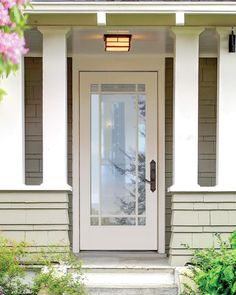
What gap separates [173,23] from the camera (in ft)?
18.0

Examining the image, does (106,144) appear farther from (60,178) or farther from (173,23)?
(173,23)

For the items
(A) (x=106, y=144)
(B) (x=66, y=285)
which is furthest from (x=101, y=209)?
(B) (x=66, y=285)

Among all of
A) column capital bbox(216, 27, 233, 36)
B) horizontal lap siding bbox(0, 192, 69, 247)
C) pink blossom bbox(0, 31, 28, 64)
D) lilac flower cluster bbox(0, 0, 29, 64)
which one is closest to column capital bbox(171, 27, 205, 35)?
column capital bbox(216, 27, 233, 36)

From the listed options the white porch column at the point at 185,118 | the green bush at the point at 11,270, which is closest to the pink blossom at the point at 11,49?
the green bush at the point at 11,270

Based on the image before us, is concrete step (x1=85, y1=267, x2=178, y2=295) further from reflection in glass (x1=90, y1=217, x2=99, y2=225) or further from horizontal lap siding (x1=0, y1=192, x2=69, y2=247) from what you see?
reflection in glass (x1=90, y1=217, x2=99, y2=225)

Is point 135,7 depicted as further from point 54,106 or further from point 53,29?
point 54,106

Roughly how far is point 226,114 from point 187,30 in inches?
37.3

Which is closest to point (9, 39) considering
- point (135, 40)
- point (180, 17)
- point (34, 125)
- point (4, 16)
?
point (4, 16)

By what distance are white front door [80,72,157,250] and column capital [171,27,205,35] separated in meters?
1.12

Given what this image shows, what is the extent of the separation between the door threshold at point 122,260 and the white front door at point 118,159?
148 mm

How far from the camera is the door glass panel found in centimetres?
668

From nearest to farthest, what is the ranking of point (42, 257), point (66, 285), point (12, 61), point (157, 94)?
1. point (12, 61)
2. point (66, 285)
3. point (42, 257)
4. point (157, 94)

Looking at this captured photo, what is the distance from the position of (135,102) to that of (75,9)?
1757 mm

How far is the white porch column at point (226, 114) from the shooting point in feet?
18.4
